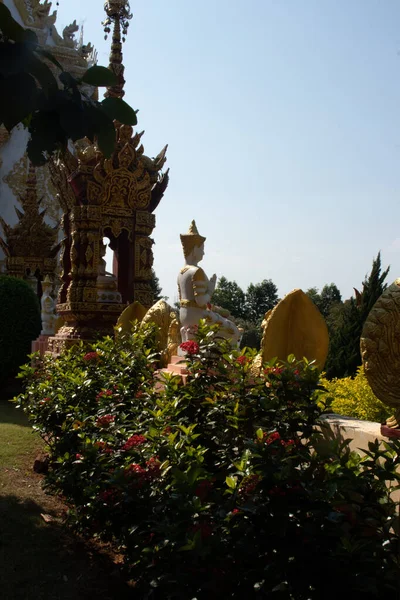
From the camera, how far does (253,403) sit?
3170mm

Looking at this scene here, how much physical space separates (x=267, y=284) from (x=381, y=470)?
1459 inches

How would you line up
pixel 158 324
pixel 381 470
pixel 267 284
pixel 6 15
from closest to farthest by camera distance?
pixel 381 470 < pixel 6 15 < pixel 158 324 < pixel 267 284

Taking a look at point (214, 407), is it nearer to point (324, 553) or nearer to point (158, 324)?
point (324, 553)

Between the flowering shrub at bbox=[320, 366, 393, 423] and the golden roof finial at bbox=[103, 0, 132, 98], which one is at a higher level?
the golden roof finial at bbox=[103, 0, 132, 98]

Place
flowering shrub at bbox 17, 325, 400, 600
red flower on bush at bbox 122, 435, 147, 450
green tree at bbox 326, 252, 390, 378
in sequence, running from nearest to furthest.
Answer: flowering shrub at bbox 17, 325, 400, 600
red flower on bush at bbox 122, 435, 147, 450
green tree at bbox 326, 252, 390, 378

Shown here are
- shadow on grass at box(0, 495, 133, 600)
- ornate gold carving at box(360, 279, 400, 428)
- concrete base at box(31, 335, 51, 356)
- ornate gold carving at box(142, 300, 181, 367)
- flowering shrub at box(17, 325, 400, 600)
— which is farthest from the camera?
concrete base at box(31, 335, 51, 356)

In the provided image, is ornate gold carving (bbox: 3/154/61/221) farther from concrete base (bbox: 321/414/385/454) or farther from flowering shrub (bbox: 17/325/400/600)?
concrete base (bbox: 321/414/385/454)

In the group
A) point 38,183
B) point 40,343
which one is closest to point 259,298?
point 38,183

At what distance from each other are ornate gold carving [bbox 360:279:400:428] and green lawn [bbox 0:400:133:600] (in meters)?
2.00

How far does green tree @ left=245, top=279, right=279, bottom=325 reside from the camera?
128 ft

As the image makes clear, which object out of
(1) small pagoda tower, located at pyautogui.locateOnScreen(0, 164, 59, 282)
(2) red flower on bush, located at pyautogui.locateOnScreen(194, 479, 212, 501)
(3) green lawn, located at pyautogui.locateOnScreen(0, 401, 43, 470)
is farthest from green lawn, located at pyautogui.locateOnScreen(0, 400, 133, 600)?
(1) small pagoda tower, located at pyautogui.locateOnScreen(0, 164, 59, 282)

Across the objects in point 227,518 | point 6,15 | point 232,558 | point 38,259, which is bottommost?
point 232,558

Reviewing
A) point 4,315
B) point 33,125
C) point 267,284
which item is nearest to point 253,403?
point 33,125

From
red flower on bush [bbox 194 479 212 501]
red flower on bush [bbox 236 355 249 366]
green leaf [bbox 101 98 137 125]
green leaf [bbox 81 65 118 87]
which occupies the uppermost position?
green leaf [bbox 81 65 118 87]
